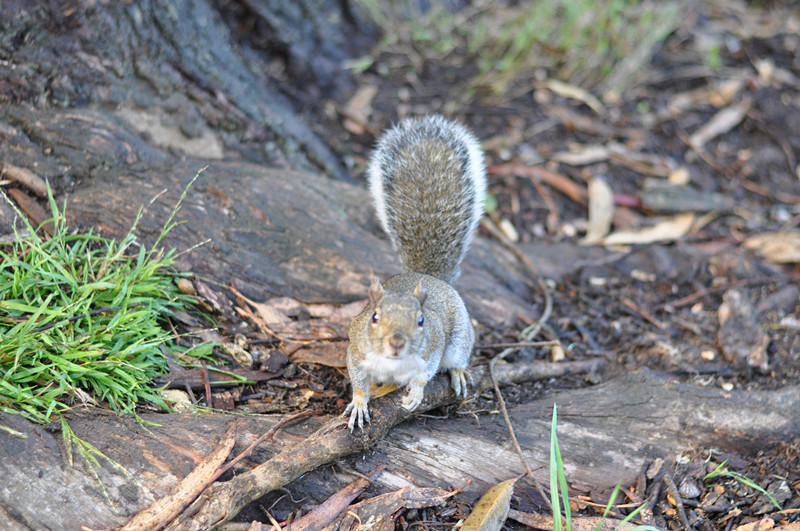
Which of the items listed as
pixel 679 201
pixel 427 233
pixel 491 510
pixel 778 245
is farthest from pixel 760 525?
pixel 679 201

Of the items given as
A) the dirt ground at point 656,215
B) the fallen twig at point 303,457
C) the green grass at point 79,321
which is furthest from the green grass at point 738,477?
the green grass at point 79,321

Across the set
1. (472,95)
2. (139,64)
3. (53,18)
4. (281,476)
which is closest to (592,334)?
(281,476)

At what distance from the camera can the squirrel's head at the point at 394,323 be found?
230 cm

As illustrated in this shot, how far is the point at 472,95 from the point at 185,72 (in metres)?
2.54

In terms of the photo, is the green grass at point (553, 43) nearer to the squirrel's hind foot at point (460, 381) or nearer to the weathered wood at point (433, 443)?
the squirrel's hind foot at point (460, 381)

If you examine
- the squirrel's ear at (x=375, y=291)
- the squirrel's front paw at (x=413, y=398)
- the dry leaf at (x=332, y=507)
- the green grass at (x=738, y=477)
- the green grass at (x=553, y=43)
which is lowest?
the green grass at (x=738, y=477)

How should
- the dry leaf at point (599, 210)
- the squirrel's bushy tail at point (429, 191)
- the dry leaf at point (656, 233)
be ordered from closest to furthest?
the squirrel's bushy tail at point (429, 191), the dry leaf at point (656, 233), the dry leaf at point (599, 210)

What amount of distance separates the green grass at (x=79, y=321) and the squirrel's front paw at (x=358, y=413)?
79cm

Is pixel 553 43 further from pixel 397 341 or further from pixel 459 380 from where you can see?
pixel 397 341

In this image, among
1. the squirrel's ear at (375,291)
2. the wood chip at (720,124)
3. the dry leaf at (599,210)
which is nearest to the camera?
the squirrel's ear at (375,291)

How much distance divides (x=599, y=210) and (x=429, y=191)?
1942mm

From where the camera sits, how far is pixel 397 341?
7.47ft

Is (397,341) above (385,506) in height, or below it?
above

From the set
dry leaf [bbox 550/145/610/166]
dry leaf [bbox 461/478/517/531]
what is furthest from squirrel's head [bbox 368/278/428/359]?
dry leaf [bbox 550/145/610/166]
